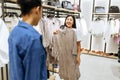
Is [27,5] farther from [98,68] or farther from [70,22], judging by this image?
[98,68]

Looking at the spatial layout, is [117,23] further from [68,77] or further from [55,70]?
[68,77]

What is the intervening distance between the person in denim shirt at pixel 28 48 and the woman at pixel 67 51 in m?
1.42

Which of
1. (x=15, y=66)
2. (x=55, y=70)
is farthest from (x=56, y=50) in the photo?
(x=15, y=66)

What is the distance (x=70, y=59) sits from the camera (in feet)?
8.43

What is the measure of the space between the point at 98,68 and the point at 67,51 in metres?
1.93

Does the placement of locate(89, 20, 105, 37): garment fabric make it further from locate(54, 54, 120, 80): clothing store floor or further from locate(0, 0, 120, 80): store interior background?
locate(54, 54, 120, 80): clothing store floor

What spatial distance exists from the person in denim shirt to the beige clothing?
4.64ft

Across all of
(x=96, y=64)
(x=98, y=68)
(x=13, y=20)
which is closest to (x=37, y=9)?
(x=13, y=20)

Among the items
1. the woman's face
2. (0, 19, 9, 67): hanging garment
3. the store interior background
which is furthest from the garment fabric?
(0, 19, 9, 67): hanging garment

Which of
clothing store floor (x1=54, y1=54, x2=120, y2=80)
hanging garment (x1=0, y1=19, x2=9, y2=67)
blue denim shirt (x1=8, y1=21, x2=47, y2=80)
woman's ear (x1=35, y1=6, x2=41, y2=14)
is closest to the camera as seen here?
blue denim shirt (x1=8, y1=21, x2=47, y2=80)

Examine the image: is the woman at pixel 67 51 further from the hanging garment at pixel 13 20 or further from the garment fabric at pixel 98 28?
the garment fabric at pixel 98 28

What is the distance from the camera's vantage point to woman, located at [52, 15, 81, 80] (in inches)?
99.9

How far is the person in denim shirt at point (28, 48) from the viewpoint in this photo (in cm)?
102

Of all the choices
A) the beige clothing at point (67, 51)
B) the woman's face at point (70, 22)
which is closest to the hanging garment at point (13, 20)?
the beige clothing at point (67, 51)
